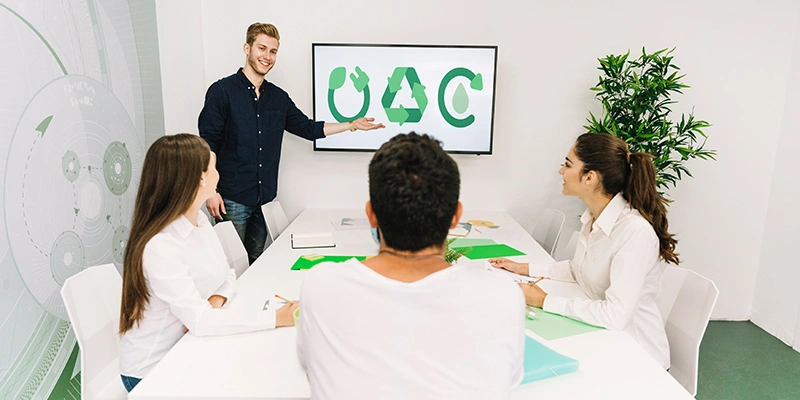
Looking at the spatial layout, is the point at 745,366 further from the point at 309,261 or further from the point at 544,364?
the point at 309,261

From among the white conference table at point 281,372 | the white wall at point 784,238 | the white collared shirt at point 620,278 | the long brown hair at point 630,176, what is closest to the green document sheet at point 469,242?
the white collared shirt at point 620,278

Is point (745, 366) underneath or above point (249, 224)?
underneath

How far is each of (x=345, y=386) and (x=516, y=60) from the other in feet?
10.5

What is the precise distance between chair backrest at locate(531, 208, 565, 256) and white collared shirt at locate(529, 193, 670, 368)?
1045mm

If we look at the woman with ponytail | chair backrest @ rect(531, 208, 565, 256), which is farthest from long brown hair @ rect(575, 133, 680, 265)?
chair backrest @ rect(531, 208, 565, 256)

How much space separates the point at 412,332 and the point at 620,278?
1.09 metres

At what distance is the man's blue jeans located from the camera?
338 cm

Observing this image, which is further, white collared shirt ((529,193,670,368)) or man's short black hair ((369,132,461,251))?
white collared shirt ((529,193,670,368))

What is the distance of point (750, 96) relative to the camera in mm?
3680

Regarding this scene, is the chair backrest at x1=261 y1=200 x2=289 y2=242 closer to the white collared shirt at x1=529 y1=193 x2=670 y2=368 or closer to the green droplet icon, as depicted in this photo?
the green droplet icon

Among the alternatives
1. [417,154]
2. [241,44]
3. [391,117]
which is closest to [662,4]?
[391,117]

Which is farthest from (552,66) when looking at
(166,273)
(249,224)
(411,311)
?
(411,311)

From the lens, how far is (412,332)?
0.94m

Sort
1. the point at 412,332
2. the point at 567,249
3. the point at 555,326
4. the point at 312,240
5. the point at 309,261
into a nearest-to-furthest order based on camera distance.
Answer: the point at 412,332 < the point at 555,326 < the point at 309,261 < the point at 312,240 < the point at 567,249
